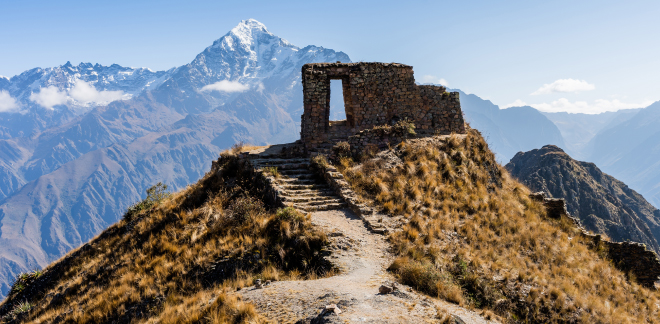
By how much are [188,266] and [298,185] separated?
17.6 feet

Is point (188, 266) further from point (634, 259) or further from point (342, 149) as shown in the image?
point (634, 259)

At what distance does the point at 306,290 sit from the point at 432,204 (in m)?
7.87

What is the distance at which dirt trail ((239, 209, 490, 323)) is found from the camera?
6.35m

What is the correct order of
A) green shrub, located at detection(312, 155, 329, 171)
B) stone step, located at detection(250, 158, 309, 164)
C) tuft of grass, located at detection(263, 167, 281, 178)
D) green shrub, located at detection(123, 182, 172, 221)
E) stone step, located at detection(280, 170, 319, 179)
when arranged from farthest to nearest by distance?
1. green shrub, located at detection(123, 182, 172, 221)
2. stone step, located at detection(250, 158, 309, 164)
3. green shrub, located at detection(312, 155, 329, 171)
4. stone step, located at detection(280, 170, 319, 179)
5. tuft of grass, located at detection(263, 167, 281, 178)

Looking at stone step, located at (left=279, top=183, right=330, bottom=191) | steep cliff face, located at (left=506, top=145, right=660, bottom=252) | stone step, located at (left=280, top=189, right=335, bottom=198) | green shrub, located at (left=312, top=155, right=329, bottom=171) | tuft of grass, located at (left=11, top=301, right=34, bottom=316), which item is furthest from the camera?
steep cliff face, located at (left=506, top=145, right=660, bottom=252)

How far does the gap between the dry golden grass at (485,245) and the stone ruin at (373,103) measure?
6.36ft

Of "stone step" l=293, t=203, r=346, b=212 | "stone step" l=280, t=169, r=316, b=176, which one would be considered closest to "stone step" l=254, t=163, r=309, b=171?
"stone step" l=280, t=169, r=316, b=176

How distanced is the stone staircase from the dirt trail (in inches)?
103

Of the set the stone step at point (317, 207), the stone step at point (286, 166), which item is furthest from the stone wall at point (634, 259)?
the stone step at point (286, 166)

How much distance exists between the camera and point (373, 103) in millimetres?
19250

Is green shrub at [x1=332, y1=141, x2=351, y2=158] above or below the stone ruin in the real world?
below

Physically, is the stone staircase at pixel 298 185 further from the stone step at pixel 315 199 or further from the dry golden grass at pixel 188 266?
the dry golden grass at pixel 188 266

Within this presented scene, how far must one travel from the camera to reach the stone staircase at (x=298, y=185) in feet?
42.9

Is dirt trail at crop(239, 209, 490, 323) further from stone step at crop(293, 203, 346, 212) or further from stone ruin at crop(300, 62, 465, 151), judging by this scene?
stone ruin at crop(300, 62, 465, 151)
